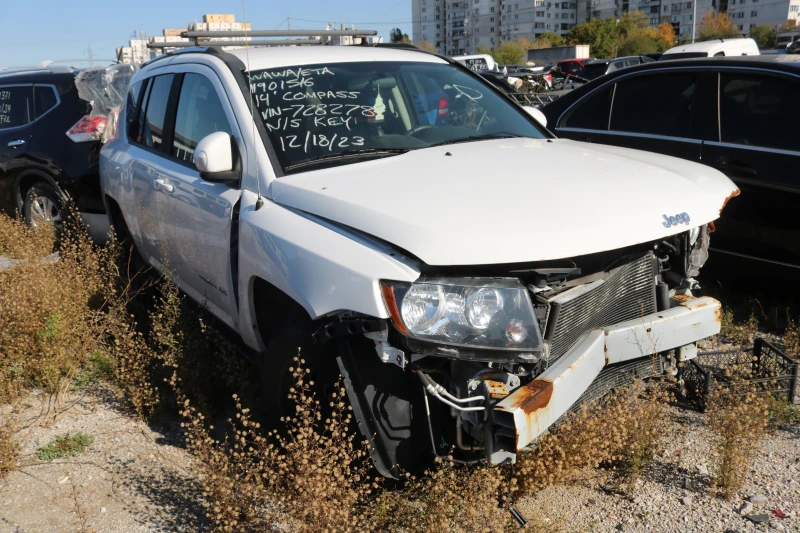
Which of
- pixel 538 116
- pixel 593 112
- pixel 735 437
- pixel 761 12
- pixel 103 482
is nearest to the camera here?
pixel 735 437

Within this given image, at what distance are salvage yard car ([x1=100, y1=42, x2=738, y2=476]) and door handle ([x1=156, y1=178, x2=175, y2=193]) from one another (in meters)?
0.03

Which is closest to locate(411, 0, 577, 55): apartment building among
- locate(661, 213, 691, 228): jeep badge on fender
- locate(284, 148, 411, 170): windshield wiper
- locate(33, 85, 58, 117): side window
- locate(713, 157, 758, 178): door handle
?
locate(33, 85, 58, 117): side window

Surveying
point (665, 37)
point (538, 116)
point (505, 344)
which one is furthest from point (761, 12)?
point (505, 344)

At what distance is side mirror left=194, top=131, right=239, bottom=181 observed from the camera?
3.49 meters

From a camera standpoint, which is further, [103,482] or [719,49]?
[719,49]

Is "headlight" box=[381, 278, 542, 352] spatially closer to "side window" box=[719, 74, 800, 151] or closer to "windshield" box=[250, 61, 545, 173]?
"windshield" box=[250, 61, 545, 173]

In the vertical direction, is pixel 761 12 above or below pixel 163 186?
above

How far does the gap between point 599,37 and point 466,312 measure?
326 feet

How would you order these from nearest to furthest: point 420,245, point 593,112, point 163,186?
point 420,245
point 163,186
point 593,112

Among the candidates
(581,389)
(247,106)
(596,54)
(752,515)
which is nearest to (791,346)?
(752,515)

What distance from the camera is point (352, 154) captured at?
11.8 ft

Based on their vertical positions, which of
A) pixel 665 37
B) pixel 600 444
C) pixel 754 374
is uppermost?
pixel 665 37

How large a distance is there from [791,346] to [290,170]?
317 cm

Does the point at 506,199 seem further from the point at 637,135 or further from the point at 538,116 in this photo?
the point at 637,135
